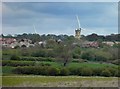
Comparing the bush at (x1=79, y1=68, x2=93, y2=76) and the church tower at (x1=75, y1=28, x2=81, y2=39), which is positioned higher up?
the church tower at (x1=75, y1=28, x2=81, y2=39)

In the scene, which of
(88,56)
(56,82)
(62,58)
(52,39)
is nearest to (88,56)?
(88,56)

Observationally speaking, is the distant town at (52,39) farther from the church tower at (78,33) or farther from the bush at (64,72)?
the bush at (64,72)

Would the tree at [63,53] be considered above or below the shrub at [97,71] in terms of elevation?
above

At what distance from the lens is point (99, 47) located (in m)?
12.3

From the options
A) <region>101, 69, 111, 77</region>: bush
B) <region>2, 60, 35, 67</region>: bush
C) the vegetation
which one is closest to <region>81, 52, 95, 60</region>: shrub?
the vegetation

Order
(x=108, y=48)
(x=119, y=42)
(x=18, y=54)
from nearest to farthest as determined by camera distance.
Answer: (x=119, y=42)
(x=108, y=48)
(x=18, y=54)

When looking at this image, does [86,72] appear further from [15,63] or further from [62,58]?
[62,58]

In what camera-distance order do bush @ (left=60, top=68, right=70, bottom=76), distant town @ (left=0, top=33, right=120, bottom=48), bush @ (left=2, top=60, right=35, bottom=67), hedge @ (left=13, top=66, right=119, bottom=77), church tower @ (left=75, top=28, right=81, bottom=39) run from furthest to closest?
church tower @ (left=75, top=28, right=81, bottom=39) < distant town @ (left=0, top=33, right=120, bottom=48) < bush @ (left=2, top=60, right=35, bottom=67) < bush @ (left=60, top=68, right=70, bottom=76) < hedge @ (left=13, top=66, right=119, bottom=77)

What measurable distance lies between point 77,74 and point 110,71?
1275mm

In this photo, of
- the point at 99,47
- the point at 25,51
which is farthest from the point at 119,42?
the point at 25,51

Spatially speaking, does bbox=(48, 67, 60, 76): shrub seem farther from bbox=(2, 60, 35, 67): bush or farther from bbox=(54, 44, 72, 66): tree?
bbox=(54, 44, 72, 66): tree

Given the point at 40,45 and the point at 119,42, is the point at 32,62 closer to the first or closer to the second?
the point at 40,45

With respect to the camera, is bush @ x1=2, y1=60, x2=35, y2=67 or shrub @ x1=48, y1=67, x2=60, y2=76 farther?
bush @ x1=2, y1=60, x2=35, y2=67

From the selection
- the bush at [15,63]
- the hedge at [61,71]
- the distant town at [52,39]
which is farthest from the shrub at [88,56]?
the bush at [15,63]
